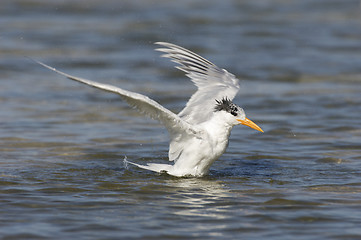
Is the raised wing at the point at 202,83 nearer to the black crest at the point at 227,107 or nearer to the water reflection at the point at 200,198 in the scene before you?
the black crest at the point at 227,107

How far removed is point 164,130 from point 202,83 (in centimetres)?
191

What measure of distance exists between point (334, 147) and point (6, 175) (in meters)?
4.36

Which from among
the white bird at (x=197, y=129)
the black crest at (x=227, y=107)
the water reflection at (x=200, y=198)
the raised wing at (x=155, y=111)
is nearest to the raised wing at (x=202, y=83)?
the white bird at (x=197, y=129)

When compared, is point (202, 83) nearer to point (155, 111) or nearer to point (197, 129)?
point (197, 129)

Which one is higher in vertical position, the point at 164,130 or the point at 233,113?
the point at 233,113

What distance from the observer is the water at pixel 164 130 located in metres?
5.95

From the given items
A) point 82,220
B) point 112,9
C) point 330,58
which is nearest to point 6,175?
point 82,220

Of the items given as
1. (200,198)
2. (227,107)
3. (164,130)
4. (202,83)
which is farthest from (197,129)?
(164,130)

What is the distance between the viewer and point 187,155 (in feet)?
24.0

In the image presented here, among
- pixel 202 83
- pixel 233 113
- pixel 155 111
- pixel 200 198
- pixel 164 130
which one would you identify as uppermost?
pixel 202 83

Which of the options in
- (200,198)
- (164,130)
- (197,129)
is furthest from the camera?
(164,130)

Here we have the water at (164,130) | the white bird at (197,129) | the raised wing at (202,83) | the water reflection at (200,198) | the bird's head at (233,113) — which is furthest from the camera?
the raised wing at (202,83)

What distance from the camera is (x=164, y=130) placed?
1012cm

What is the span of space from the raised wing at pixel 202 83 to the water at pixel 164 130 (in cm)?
76
